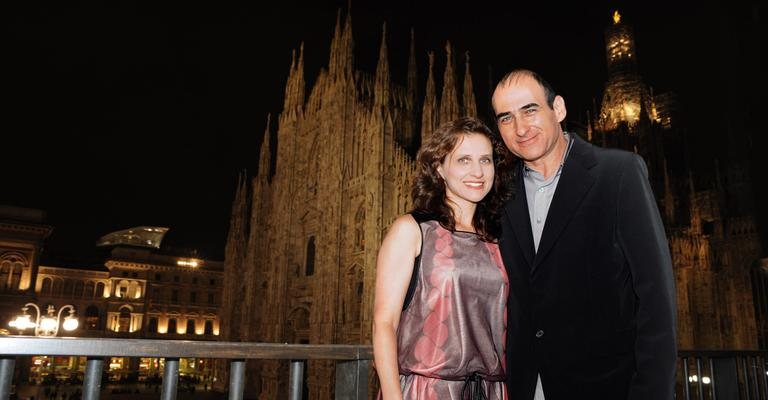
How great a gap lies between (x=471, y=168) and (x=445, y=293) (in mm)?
630

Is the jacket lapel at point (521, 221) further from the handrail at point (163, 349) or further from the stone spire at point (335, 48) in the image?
the stone spire at point (335, 48)

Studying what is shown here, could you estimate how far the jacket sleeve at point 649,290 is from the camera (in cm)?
188

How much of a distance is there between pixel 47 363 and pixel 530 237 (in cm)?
5156

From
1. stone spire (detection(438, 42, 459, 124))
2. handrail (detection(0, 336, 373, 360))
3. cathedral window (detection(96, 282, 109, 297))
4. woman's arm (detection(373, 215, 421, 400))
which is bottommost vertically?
handrail (detection(0, 336, 373, 360))

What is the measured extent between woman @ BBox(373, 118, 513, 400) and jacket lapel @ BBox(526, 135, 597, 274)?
0.27m

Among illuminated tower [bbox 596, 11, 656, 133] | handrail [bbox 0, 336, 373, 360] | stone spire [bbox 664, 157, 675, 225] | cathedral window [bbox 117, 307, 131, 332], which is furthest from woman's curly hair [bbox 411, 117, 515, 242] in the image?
cathedral window [bbox 117, 307, 131, 332]

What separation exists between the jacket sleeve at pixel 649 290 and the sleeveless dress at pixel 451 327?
0.59 m

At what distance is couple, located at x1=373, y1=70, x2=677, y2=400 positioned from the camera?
2016 millimetres

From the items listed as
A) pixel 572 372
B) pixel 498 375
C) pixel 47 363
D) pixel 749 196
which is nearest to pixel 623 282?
pixel 572 372

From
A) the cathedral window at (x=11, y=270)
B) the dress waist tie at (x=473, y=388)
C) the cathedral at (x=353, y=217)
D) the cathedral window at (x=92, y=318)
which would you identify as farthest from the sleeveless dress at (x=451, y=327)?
the cathedral window at (x=92, y=318)

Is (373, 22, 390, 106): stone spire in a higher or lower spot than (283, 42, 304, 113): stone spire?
lower

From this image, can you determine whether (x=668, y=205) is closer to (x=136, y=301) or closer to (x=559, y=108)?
(x=559, y=108)

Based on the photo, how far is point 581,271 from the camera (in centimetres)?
216

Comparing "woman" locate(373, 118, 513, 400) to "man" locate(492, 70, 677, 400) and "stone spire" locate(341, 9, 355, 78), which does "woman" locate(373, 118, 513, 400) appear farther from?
"stone spire" locate(341, 9, 355, 78)
